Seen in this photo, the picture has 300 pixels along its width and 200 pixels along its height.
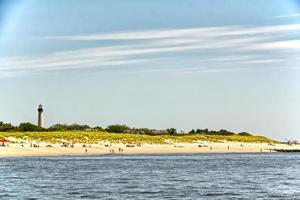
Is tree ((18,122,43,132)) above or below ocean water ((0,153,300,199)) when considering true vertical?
above

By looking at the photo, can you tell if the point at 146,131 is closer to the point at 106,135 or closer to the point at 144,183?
the point at 106,135

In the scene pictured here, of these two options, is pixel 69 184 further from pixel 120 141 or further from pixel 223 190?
pixel 120 141

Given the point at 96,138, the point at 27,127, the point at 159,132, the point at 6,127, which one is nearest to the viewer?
the point at 96,138

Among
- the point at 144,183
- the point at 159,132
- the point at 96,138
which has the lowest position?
the point at 144,183

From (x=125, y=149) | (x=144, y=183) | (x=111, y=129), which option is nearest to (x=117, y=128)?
(x=111, y=129)

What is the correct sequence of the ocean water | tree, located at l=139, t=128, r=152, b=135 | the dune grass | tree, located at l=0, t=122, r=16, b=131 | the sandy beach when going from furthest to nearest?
tree, located at l=139, t=128, r=152, b=135 → tree, located at l=0, t=122, r=16, b=131 → the dune grass → the sandy beach → the ocean water

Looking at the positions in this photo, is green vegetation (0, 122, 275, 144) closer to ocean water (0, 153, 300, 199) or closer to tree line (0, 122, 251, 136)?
tree line (0, 122, 251, 136)

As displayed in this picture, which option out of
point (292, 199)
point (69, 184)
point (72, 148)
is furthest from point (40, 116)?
point (292, 199)

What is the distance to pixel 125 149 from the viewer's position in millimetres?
86062

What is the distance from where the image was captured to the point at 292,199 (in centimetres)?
3083

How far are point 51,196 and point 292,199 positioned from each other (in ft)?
37.9

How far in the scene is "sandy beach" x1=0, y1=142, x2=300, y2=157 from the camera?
7419cm

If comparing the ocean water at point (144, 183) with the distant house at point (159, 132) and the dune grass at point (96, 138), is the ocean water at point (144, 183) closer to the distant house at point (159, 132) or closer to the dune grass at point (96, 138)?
the dune grass at point (96, 138)

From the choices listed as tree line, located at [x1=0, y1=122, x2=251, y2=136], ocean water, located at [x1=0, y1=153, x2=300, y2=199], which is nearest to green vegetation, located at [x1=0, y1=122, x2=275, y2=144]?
tree line, located at [x1=0, y1=122, x2=251, y2=136]
